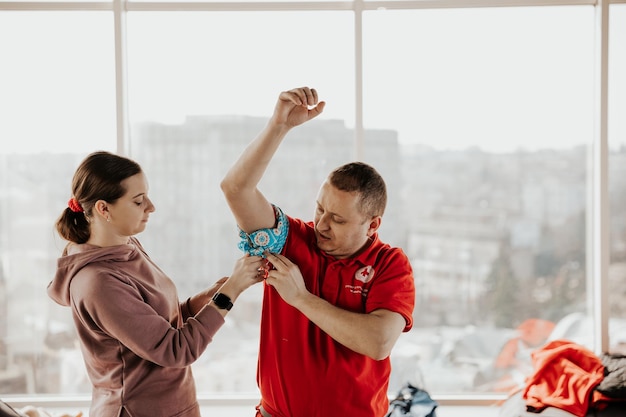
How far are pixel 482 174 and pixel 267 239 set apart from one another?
76.2 inches

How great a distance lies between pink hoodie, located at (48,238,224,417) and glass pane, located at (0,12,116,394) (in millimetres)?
1692

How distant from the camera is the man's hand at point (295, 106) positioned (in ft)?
5.22

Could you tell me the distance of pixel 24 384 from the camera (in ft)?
10.8

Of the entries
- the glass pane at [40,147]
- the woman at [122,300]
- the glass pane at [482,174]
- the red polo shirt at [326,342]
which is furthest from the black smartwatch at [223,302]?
the glass pane at [40,147]

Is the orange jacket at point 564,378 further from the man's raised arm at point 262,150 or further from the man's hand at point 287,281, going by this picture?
the man's raised arm at point 262,150

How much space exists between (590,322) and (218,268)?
80.3 inches

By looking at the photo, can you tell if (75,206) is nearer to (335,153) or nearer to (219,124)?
(219,124)

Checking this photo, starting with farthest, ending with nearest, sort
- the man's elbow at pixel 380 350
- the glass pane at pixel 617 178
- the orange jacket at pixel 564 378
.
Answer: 1. the glass pane at pixel 617 178
2. the orange jacket at pixel 564 378
3. the man's elbow at pixel 380 350

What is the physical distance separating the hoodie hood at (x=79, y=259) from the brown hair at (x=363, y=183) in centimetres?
62

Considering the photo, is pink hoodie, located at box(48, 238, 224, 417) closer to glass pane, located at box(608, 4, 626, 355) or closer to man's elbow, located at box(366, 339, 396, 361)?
man's elbow, located at box(366, 339, 396, 361)

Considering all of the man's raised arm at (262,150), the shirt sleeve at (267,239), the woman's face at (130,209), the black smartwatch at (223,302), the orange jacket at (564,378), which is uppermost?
the man's raised arm at (262,150)

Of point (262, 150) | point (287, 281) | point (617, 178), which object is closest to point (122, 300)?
point (287, 281)

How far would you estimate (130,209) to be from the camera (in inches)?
66.4

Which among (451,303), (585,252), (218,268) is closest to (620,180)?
(585,252)
